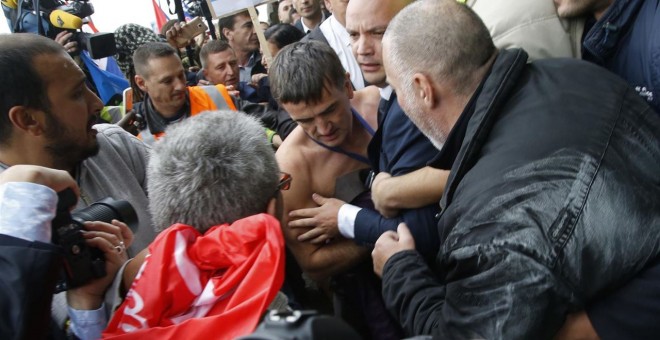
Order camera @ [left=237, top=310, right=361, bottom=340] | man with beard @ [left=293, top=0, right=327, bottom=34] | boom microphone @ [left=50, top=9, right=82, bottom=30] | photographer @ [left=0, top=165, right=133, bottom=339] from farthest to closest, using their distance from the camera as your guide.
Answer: man with beard @ [left=293, top=0, right=327, bottom=34]
boom microphone @ [left=50, top=9, right=82, bottom=30]
photographer @ [left=0, top=165, right=133, bottom=339]
camera @ [left=237, top=310, right=361, bottom=340]

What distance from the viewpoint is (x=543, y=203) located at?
49.0 inches

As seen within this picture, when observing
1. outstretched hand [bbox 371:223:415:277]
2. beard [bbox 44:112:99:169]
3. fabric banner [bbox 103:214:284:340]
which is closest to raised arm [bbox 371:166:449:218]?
outstretched hand [bbox 371:223:415:277]

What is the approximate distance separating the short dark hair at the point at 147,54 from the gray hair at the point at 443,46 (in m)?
2.50

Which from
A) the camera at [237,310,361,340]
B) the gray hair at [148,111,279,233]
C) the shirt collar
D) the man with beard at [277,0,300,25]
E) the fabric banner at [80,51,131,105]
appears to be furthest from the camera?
the man with beard at [277,0,300,25]

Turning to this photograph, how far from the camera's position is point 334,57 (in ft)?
8.03

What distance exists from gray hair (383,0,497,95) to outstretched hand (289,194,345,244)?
0.76 m

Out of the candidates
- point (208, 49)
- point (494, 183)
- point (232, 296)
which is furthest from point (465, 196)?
point (208, 49)

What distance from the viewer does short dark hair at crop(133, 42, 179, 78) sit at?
12.3 ft

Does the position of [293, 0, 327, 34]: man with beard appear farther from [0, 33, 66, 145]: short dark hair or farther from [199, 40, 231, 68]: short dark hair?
[0, 33, 66, 145]: short dark hair

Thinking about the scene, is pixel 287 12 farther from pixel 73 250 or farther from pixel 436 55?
pixel 73 250

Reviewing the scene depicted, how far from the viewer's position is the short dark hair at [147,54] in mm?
3742

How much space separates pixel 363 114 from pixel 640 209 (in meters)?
1.52

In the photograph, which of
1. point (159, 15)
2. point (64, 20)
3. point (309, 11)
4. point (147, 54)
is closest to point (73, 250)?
point (147, 54)

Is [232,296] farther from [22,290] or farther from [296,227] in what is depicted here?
[296,227]
